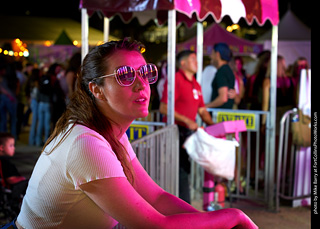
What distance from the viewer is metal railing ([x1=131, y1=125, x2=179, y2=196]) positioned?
4602 millimetres

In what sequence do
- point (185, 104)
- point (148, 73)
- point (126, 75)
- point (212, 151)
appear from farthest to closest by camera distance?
1. point (185, 104)
2. point (212, 151)
3. point (148, 73)
4. point (126, 75)

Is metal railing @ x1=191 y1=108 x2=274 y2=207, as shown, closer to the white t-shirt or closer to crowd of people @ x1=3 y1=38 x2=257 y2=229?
crowd of people @ x1=3 y1=38 x2=257 y2=229

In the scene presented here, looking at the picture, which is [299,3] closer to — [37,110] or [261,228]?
[37,110]

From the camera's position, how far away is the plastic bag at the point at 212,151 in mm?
5566

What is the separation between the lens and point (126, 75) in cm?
214

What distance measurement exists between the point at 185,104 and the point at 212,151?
0.84m

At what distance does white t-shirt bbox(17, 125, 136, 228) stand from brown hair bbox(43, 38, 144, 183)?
10cm

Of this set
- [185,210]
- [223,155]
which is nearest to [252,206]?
[223,155]

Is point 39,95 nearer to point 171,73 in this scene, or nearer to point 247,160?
point 247,160

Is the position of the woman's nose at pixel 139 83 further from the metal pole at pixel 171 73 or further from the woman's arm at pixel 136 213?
the metal pole at pixel 171 73

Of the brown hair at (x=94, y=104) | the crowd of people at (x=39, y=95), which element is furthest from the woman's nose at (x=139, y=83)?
the crowd of people at (x=39, y=95)

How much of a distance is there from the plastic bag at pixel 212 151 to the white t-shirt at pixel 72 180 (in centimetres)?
358

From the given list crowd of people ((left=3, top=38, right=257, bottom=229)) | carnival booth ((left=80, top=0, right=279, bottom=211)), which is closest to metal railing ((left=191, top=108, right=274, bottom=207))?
carnival booth ((left=80, top=0, right=279, bottom=211))

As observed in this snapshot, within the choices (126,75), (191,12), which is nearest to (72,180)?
(126,75)
